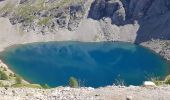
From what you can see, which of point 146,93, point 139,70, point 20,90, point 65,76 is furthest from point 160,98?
point 139,70

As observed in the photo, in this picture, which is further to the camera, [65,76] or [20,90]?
→ [65,76]

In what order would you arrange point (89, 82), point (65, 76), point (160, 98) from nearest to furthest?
point (160, 98) → point (89, 82) → point (65, 76)

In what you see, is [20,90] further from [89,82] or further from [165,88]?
[89,82]

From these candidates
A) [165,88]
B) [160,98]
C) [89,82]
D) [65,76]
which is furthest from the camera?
[65,76]

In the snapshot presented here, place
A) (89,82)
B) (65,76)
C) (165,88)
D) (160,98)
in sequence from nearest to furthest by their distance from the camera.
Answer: (160,98) → (165,88) → (89,82) → (65,76)

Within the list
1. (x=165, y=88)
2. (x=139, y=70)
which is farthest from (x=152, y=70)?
(x=165, y=88)

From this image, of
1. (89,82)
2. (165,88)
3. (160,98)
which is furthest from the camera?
(89,82)

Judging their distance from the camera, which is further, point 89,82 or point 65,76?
point 65,76

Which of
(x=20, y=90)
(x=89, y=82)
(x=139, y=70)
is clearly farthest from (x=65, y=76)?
(x=20, y=90)

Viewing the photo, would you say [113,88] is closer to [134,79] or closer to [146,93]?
[146,93]
